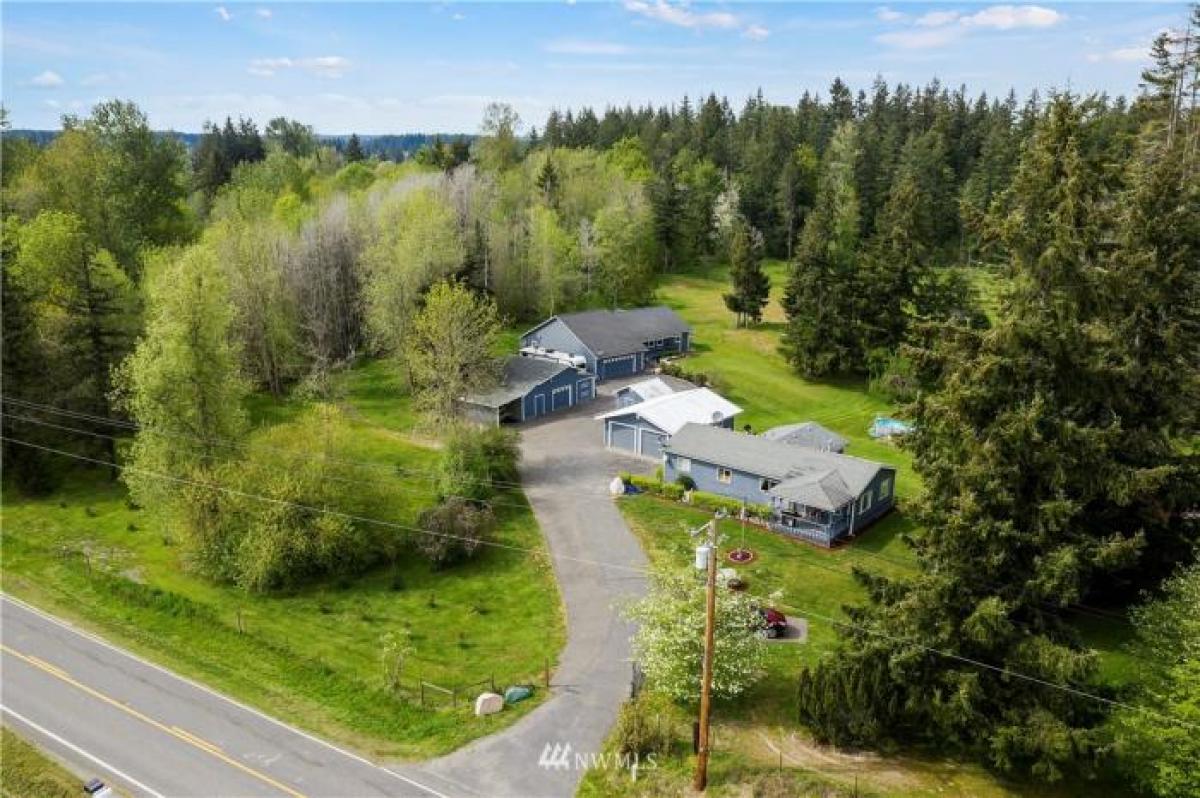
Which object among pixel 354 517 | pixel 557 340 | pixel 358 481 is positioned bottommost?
pixel 354 517

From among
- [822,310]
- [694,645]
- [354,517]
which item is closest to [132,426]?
[354,517]

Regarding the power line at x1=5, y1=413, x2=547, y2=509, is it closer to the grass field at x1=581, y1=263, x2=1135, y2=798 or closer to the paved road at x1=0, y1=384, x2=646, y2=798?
the grass field at x1=581, y1=263, x2=1135, y2=798

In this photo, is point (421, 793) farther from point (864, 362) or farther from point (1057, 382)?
point (864, 362)

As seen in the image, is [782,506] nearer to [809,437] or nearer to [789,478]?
[789,478]

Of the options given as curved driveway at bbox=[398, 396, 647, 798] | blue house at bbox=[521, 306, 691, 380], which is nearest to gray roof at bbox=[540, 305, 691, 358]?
blue house at bbox=[521, 306, 691, 380]

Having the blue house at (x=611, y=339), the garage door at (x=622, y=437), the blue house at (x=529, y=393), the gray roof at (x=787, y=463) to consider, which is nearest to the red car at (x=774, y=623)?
the gray roof at (x=787, y=463)

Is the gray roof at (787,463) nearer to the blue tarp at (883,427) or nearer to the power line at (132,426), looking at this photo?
the power line at (132,426)
